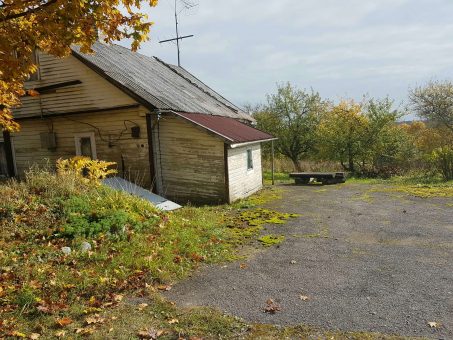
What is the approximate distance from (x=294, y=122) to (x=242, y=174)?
17.2 metres

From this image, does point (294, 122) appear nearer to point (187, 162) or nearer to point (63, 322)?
point (187, 162)

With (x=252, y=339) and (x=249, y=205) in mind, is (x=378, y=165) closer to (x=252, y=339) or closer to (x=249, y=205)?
(x=249, y=205)

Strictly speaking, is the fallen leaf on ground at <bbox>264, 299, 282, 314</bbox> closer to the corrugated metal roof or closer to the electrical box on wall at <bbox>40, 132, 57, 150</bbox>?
the corrugated metal roof

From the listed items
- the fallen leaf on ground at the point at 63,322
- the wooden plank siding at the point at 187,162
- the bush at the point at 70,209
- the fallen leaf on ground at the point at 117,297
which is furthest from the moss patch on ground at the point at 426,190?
the fallen leaf on ground at the point at 63,322

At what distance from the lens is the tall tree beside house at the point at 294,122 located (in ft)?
98.6

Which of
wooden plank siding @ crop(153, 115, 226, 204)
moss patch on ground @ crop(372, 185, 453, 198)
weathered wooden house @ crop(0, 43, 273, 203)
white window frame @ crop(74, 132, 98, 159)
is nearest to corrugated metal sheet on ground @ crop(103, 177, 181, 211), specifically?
weathered wooden house @ crop(0, 43, 273, 203)

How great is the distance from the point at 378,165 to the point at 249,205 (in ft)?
50.8

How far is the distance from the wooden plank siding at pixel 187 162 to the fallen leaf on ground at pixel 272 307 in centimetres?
784

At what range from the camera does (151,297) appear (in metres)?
5.25

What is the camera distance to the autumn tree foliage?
18.4 feet

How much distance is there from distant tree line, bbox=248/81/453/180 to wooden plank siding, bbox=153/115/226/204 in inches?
491

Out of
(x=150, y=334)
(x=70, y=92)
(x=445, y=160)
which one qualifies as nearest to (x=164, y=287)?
(x=150, y=334)

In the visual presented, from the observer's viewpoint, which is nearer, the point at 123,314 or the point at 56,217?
the point at 123,314

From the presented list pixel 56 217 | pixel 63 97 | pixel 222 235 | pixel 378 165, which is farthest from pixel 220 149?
pixel 378 165
